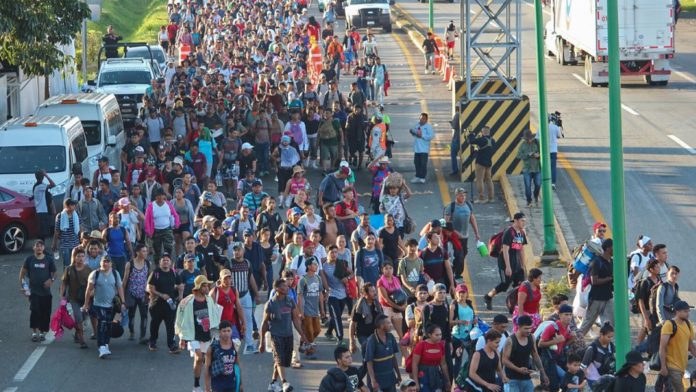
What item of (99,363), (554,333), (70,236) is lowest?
(99,363)

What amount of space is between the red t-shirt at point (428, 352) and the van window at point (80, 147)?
1295 centimetres

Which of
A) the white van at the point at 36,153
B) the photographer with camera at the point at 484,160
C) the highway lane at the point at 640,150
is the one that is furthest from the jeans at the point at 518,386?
the white van at the point at 36,153

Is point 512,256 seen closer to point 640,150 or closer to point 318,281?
point 318,281

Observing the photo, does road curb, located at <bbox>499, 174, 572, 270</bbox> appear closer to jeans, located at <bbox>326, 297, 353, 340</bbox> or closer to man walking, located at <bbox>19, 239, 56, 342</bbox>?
jeans, located at <bbox>326, 297, 353, 340</bbox>

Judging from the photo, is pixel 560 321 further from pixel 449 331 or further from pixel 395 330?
pixel 395 330

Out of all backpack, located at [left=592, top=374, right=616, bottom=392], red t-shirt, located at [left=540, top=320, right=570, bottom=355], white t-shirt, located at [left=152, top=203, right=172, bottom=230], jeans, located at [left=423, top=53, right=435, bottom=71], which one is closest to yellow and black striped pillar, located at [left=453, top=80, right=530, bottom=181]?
white t-shirt, located at [left=152, top=203, right=172, bottom=230]

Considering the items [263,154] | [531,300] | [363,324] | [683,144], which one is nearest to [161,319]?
[363,324]

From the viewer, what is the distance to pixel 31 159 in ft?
85.4

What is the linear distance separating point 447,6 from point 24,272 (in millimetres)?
51802

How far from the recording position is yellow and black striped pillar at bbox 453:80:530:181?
2872 centimetres

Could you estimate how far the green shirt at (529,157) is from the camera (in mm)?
25578

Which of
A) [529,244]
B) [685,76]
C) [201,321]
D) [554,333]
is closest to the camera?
[554,333]

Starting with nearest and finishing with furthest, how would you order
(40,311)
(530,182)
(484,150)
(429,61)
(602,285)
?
(602,285), (40,311), (530,182), (484,150), (429,61)

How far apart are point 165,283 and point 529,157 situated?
931cm
